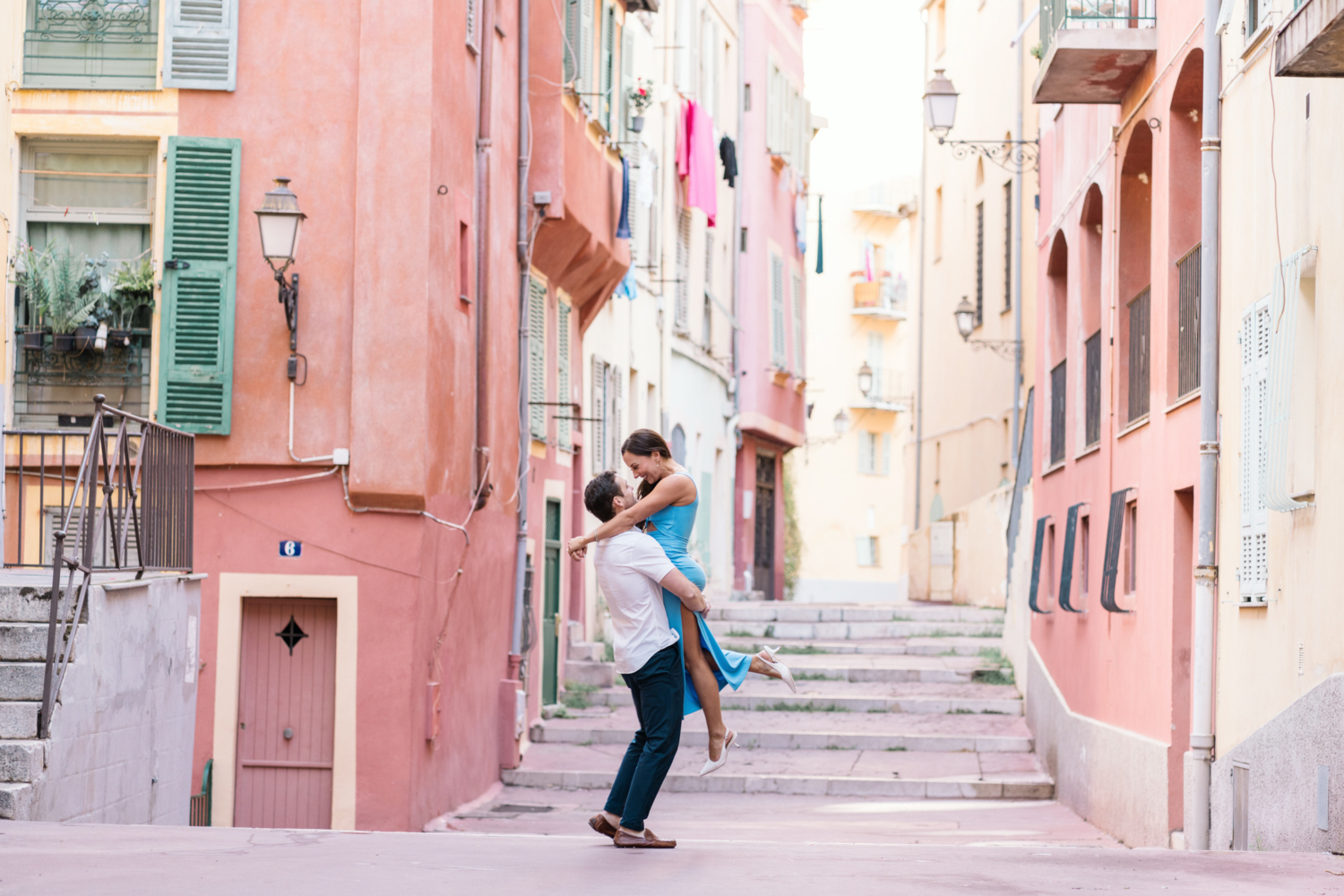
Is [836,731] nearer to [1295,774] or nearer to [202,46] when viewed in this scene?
[202,46]

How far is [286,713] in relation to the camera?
1505cm

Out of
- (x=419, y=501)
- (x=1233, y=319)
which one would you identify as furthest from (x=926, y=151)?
(x=1233, y=319)

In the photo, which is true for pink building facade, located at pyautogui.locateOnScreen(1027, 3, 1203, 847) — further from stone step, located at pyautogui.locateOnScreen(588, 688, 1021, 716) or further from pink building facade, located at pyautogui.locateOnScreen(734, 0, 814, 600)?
pink building facade, located at pyautogui.locateOnScreen(734, 0, 814, 600)

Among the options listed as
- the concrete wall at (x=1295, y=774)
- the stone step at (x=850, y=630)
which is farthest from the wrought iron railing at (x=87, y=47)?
the stone step at (x=850, y=630)

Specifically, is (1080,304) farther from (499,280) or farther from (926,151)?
(926,151)

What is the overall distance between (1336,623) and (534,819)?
28.4ft

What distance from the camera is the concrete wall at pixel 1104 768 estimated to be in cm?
1199

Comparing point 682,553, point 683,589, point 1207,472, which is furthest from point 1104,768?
point 683,589

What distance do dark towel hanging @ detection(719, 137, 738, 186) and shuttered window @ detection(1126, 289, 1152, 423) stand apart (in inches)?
703

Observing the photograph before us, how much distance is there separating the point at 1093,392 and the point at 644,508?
9.22m

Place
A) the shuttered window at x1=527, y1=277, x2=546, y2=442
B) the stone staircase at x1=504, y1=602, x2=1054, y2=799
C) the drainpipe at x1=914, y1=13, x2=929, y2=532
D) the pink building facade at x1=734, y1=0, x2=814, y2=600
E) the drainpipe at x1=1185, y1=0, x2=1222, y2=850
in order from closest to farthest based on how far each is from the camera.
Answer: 1. the drainpipe at x1=1185, y1=0, x2=1222, y2=850
2. the stone staircase at x1=504, y1=602, x2=1054, y2=799
3. the shuttered window at x1=527, y1=277, x2=546, y2=442
4. the pink building facade at x1=734, y1=0, x2=814, y2=600
5. the drainpipe at x1=914, y1=13, x2=929, y2=532

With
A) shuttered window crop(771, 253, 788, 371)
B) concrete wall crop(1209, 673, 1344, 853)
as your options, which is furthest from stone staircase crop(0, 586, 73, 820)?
shuttered window crop(771, 253, 788, 371)

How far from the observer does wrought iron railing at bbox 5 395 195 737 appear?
31.5 feet

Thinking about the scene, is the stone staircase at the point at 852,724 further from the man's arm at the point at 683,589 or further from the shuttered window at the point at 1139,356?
the man's arm at the point at 683,589
